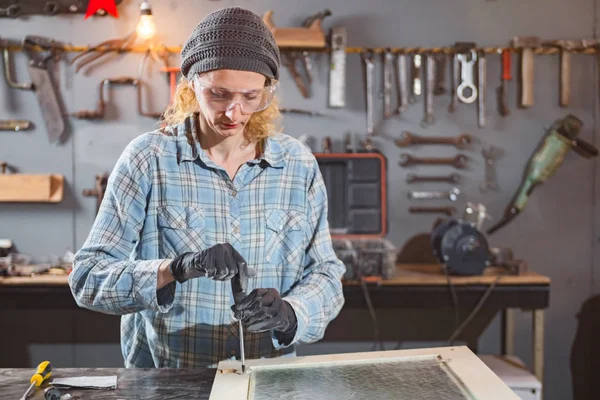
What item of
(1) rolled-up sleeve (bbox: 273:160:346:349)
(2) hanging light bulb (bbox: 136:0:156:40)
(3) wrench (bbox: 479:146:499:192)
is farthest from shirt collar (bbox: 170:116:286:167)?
(3) wrench (bbox: 479:146:499:192)

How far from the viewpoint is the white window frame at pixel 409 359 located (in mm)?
1289

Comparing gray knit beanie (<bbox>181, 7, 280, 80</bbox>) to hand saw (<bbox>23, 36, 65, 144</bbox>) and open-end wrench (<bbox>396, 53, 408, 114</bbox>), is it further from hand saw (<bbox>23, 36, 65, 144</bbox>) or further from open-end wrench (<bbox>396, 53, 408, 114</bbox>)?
hand saw (<bbox>23, 36, 65, 144</bbox>)

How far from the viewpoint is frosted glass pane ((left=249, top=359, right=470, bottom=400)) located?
1307 mm

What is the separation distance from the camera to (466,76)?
352 cm

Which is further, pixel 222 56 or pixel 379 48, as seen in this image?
pixel 379 48

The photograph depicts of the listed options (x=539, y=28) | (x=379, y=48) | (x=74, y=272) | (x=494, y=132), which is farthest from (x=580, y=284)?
(x=74, y=272)

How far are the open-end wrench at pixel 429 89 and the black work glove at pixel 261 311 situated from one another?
7.45ft

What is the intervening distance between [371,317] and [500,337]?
73 centimetres

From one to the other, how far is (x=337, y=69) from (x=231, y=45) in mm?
1984

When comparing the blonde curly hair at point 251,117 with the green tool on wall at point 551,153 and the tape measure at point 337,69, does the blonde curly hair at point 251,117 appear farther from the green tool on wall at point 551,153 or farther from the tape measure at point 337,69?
the green tool on wall at point 551,153

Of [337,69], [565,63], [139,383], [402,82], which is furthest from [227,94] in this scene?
[565,63]

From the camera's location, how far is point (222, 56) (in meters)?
1.56

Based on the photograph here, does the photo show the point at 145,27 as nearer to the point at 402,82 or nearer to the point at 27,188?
the point at 27,188

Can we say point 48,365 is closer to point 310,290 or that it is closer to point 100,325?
point 310,290
